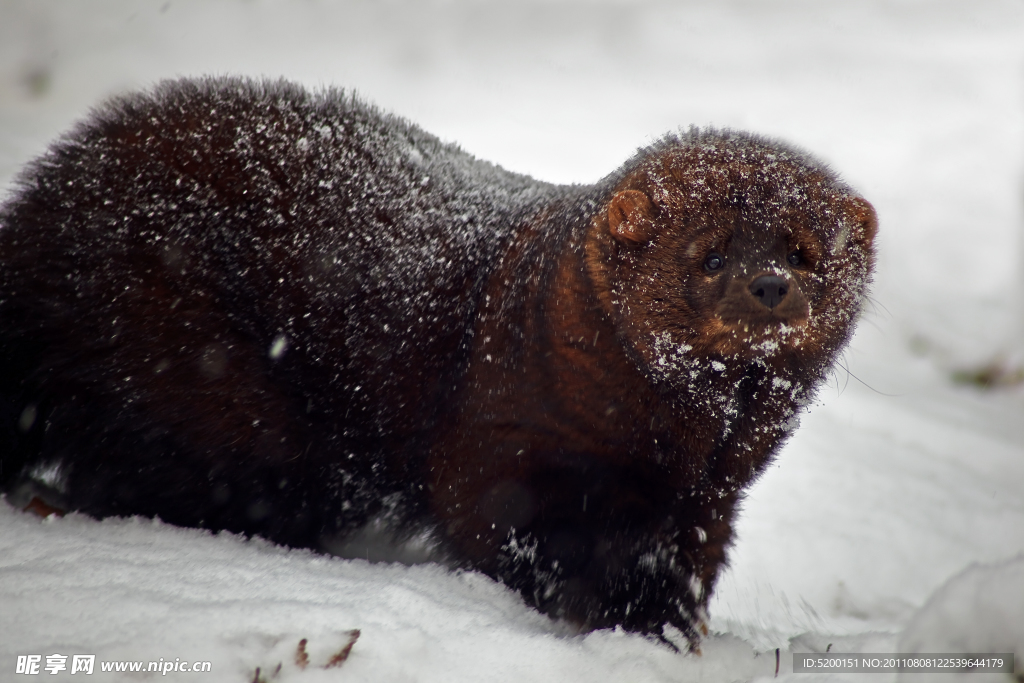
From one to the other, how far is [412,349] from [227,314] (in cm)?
69

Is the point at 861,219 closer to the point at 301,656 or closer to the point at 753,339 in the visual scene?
the point at 753,339

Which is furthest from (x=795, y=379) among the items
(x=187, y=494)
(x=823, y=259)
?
(x=187, y=494)

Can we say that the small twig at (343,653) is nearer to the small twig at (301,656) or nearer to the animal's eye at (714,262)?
the small twig at (301,656)

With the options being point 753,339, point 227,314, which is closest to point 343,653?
point 227,314

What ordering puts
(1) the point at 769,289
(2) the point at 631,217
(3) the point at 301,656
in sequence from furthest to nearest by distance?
(2) the point at 631,217 → (1) the point at 769,289 → (3) the point at 301,656

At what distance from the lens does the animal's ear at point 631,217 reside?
2395 mm

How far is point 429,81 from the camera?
8.03m

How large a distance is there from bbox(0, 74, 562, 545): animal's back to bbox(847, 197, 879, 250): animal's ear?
1.32 meters

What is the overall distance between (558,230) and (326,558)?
1.52 metres

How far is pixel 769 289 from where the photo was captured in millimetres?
2131

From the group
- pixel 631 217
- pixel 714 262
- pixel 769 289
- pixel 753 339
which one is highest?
pixel 631 217

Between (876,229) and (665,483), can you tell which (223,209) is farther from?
(876,229)

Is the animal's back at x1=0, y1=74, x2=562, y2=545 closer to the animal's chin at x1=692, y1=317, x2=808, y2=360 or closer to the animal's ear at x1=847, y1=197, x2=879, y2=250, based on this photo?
the animal's chin at x1=692, y1=317, x2=808, y2=360

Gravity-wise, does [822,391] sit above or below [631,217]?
below
